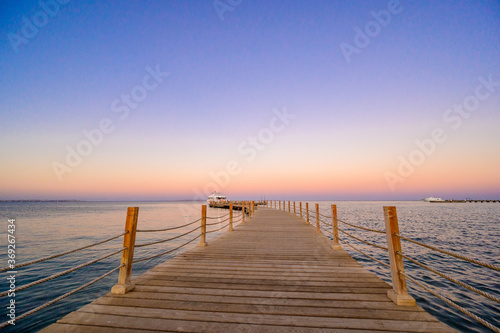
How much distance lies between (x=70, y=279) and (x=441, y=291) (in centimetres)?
1132

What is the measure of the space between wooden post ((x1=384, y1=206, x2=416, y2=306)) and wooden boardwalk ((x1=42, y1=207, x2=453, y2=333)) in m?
0.10

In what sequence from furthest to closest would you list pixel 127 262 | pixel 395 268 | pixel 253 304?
pixel 127 262, pixel 395 268, pixel 253 304

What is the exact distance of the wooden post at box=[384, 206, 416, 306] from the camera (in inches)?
116

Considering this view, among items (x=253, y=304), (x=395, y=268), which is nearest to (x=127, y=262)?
(x=253, y=304)

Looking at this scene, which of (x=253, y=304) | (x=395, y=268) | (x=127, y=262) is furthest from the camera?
(x=127, y=262)

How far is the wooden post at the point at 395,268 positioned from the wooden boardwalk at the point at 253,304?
10 centimetres

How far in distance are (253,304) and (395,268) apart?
1968 mm

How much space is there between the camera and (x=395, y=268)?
125 inches

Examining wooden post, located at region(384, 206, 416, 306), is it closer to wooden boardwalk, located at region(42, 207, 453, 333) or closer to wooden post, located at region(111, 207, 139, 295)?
wooden boardwalk, located at region(42, 207, 453, 333)

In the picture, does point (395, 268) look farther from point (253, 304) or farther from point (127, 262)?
point (127, 262)

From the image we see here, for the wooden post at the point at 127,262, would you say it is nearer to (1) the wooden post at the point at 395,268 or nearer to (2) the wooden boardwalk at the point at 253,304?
(2) the wooden boardwalk at the point at 253,304

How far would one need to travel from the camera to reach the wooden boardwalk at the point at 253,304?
2.51 meters

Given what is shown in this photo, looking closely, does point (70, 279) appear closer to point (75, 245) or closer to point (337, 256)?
point (75, 245)

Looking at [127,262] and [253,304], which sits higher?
[127,262]
